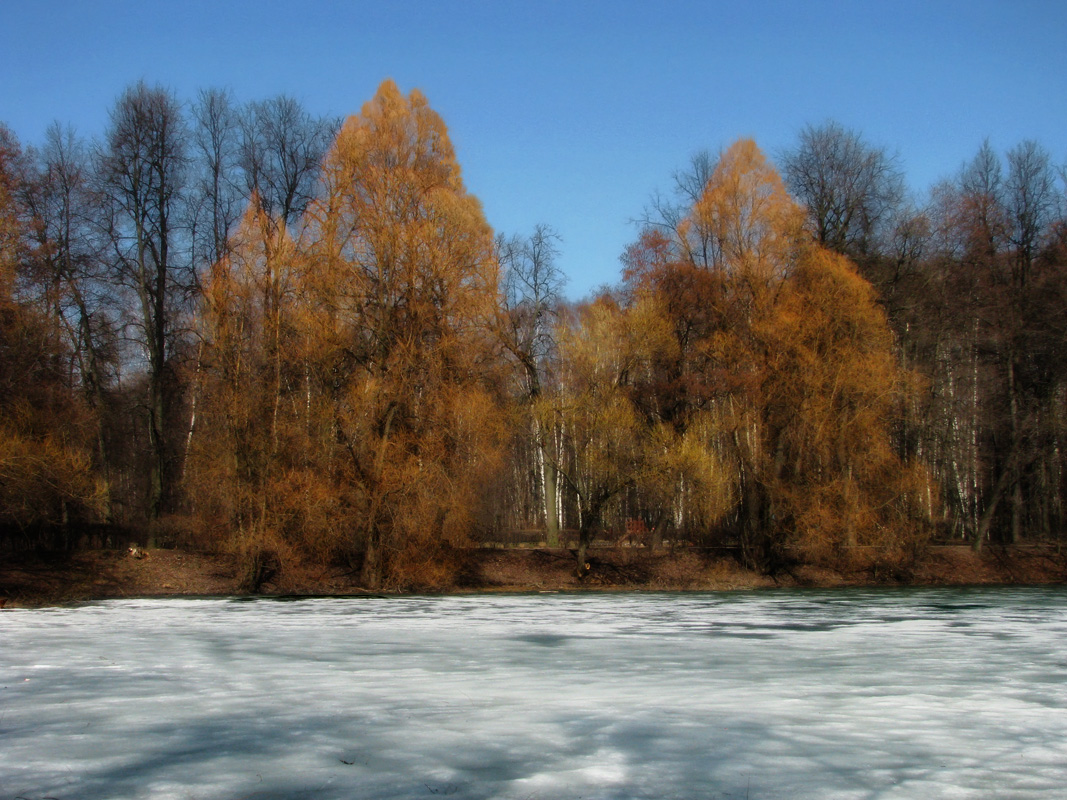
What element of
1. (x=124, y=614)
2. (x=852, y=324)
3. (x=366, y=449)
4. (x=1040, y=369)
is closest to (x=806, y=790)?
(x=124, y=614)

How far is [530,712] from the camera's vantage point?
6359 mm

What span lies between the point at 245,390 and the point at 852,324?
18.8 meters

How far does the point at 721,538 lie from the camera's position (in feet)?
106

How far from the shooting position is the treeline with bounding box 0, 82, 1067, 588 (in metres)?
24.9

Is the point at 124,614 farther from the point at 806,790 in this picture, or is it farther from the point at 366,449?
the point at 806,790

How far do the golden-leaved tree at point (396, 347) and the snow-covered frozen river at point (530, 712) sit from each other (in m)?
11.8

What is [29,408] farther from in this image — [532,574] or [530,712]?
[530,712]

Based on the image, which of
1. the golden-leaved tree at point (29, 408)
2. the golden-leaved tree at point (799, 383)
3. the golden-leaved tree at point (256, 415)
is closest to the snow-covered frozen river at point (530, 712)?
the golden-leaved tree at point (29, 408)

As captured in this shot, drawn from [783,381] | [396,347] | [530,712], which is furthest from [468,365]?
[530,712]

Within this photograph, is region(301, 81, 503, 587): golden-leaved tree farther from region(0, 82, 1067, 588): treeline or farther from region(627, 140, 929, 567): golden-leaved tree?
region(627, 140, 929, 567): golden-leaved tree

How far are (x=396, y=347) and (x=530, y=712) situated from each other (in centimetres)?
2023

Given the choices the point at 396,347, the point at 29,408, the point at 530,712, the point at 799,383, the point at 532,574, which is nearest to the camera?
the point at 530,712

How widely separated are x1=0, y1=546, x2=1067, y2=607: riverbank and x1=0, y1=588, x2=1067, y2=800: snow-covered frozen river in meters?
11.9

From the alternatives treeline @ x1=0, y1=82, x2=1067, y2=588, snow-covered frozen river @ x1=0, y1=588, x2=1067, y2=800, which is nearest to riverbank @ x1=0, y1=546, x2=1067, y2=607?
treeline @ x1=0, y1=82, x2=1067, y2=588
